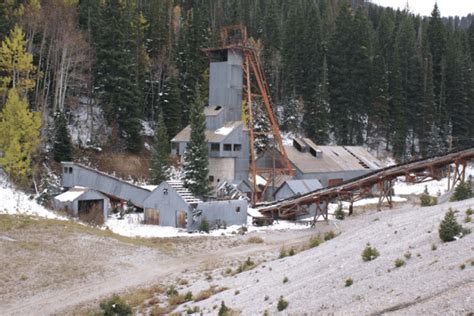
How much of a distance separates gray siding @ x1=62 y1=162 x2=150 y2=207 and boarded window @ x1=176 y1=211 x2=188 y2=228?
17.0ft

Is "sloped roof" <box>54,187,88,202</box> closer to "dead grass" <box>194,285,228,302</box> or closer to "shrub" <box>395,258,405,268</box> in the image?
"dead grass" <box>194,285,228,302</box>

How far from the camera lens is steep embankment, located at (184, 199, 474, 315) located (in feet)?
38.2

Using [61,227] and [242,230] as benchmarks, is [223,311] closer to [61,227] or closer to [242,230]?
[61,227]

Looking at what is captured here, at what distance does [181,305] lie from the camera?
18.1 meters

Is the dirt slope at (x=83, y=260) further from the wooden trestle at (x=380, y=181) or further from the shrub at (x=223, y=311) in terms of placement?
the shrub at (x=223, y=311)

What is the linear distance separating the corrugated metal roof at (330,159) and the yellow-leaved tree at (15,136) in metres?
25.0

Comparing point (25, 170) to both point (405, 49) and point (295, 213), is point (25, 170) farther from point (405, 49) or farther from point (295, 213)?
Answer: point (405, 49)

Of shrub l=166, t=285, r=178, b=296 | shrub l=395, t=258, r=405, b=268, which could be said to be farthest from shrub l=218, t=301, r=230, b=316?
shrub l=166, t=285, r=178, b=296

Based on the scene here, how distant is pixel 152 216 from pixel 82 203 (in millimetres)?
5079

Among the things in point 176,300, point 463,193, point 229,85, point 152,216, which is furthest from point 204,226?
point 229,85

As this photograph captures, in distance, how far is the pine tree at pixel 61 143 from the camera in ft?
146

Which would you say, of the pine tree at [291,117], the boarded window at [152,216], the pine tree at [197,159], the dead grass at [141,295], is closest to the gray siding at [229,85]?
the pine tree at [197,159]

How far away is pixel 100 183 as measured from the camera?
40719 millimetres

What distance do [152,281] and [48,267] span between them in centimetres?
508
